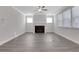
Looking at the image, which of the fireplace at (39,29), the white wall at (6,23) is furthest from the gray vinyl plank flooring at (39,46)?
the fireplace at (39,29)

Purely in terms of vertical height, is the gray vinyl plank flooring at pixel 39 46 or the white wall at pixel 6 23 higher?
the white wall at pixel 6 23

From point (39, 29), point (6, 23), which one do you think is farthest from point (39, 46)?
point (39, 29)

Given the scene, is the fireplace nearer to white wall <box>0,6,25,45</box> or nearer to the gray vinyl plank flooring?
white wall <box>0,6,25,45</box>

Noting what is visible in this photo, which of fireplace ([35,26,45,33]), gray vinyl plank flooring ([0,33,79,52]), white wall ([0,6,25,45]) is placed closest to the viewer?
gray vinyl plank flooring ([0,33,79,52])

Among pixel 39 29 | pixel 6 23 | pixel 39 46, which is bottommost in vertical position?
pixel 39 46

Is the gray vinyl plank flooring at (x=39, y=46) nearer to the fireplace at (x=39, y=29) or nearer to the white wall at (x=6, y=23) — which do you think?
the white wall at (x=6, y=23)

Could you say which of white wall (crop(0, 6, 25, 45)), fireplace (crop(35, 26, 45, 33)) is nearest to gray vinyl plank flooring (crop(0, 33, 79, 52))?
white wall (crop(0, 6, 25, 45))

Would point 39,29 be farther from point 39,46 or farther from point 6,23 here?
point 39,46

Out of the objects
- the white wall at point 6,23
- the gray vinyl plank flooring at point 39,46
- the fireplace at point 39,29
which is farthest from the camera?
the fireplace at point 39,29

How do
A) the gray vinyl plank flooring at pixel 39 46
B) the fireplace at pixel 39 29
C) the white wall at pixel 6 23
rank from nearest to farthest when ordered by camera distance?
the gray vinyl plank flooring at pixel 39 46
the white wall at pixel 6 23
the fireplace at pixel 39 29

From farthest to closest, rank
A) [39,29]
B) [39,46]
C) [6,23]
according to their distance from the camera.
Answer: [39,29] → [6,23] → [39,46]

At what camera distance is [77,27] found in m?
6.02

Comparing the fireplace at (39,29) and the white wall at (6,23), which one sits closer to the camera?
the white wall at (6,23)
